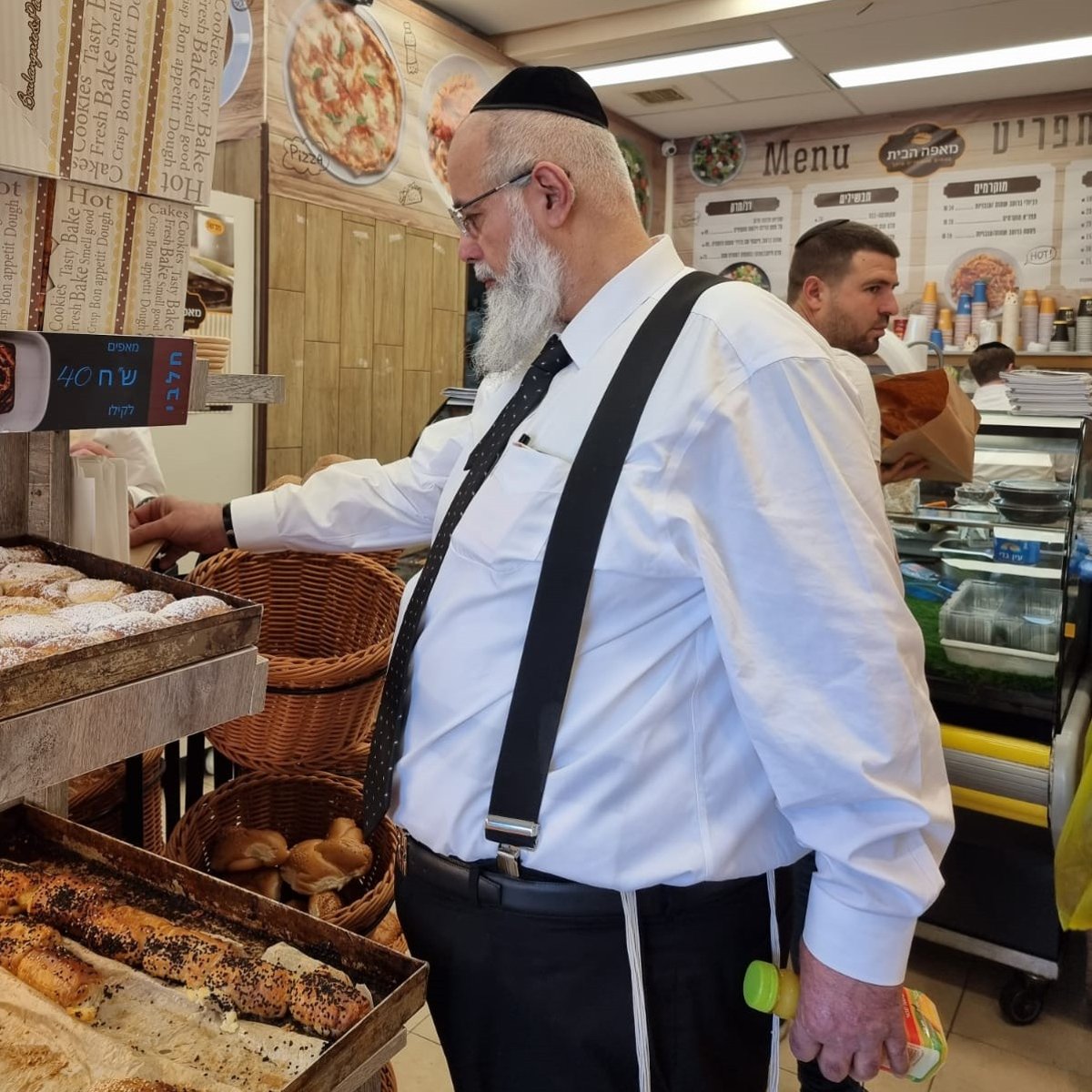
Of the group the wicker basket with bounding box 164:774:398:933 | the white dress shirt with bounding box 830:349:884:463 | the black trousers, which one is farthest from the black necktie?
the white dress shirt with bounding box 830:349:884:463

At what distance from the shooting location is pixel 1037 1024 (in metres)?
2.60

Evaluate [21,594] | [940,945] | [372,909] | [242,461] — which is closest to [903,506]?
[940,945]

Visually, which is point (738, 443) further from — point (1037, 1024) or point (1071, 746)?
point (1037, 1024)

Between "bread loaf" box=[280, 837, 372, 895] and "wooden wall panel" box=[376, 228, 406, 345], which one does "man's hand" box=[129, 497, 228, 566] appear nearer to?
"bread loaf" box=[280, 837, 372, 895]

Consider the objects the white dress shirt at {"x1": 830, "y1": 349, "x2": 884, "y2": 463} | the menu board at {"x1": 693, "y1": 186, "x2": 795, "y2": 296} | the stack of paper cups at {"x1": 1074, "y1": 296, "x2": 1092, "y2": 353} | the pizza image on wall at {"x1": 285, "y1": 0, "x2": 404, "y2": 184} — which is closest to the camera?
the white dress shirt at {"x1": 830, "y1": 349, "x2": 884, "y2": 463}

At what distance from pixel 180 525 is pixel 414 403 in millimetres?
3692

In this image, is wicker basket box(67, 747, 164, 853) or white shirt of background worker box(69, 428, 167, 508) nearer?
wicker basket box(67, 747, 164, 853)

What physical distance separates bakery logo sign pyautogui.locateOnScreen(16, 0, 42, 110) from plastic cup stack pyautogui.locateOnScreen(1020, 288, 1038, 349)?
6.19 meters

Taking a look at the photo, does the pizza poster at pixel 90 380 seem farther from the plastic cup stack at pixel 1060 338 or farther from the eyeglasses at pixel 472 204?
the plastic cup stack at pixel 1060 338

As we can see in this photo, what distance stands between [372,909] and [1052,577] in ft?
6.29

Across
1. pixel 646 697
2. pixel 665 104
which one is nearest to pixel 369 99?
pixel 665 104

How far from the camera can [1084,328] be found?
231 inches

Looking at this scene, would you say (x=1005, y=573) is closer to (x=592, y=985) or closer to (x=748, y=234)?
(x=592, y=985)

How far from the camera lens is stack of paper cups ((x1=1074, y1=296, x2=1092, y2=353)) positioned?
5.85 meters
